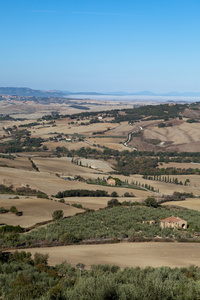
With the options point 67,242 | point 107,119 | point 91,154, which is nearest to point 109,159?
point 91,154

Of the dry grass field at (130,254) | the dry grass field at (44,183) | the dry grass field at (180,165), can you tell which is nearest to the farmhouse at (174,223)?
the dry grass field at (130,254)

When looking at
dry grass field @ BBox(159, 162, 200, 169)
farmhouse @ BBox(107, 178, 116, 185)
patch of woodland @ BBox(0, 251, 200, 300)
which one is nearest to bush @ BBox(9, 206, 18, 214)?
patch of woodland @ BBox(0, 251, 200, 300)

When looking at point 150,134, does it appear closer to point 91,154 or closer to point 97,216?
point 91,154

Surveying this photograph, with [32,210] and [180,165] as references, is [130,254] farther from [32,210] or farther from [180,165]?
[180,165]

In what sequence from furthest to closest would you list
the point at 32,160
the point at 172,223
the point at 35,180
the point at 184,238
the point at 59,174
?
the point at 32,160 < the point at 59,174 < the point at 35,180 < the point at 172,223 < the point at 184,238

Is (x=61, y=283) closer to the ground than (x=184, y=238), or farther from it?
farther from it

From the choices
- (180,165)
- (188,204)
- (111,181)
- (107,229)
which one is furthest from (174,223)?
(180,165)

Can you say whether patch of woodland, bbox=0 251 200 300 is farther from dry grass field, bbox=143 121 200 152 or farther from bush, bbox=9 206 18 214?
dry grass field, bbox=143 121 200 152
